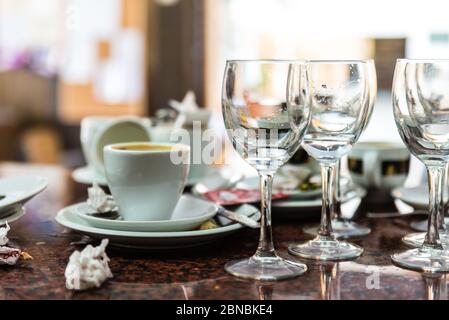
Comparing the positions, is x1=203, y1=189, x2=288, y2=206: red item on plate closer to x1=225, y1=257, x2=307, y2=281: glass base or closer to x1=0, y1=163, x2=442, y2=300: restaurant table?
x1=0, y1=163, x2=442, y2=300: restaurant table

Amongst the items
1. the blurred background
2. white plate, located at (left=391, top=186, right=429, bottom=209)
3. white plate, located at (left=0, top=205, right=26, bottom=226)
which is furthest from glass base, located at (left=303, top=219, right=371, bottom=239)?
the blurred background

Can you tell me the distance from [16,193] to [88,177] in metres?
0.32

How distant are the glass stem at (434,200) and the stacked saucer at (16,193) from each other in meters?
0.47

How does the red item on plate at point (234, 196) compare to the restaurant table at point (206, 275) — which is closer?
the restaurant table at point (206, 275)

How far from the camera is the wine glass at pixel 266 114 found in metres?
0.68

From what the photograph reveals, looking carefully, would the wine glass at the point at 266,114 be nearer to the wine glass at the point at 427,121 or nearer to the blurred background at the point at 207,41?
the wine glass at the point at 427,121

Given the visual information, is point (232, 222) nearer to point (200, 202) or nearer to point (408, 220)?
point (200, 202)

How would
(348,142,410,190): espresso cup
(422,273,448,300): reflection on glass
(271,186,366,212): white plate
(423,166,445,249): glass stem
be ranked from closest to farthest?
(422,273,448,300): reflection on glass, (423,166,445,249): glass stem, (271,186,366,212): white plate, (348,142,410,190): espresso cup

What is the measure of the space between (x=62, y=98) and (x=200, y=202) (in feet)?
9.99

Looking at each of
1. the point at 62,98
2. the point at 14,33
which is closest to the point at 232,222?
the point at 62,98

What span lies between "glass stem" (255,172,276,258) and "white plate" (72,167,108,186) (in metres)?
0.51

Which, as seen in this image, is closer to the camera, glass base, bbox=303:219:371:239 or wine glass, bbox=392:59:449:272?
wine glass, bbox=392:59:449:272

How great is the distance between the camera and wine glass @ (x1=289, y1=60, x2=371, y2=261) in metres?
0.77

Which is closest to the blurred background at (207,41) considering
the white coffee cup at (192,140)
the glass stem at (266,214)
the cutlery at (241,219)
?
the white coffee cup at (192,140)
